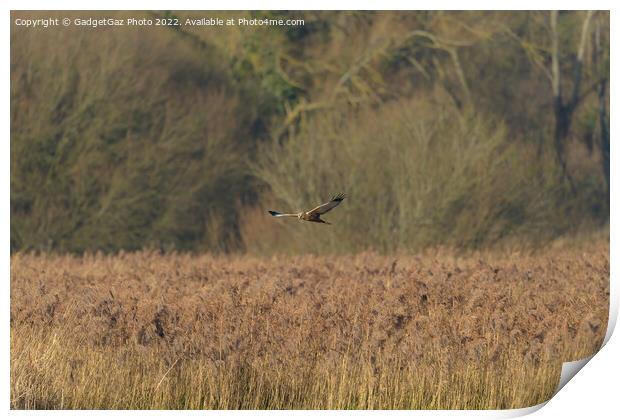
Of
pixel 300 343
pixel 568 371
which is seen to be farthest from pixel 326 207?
pixel 568 371

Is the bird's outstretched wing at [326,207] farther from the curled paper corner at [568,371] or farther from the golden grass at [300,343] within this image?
the curled paper corner at [568,371]

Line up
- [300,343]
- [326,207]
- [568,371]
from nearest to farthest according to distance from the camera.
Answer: [326,207] < [568,371] < [300,343]

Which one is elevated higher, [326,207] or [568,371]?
[326,207]

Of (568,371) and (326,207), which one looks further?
(568,371)

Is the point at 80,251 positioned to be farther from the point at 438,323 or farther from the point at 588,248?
the point at 438,323

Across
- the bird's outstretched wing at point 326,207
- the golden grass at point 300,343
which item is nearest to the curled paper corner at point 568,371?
the golden grass at point 300,343

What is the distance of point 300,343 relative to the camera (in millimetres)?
8758

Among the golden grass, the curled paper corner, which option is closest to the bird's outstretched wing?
the golden grass

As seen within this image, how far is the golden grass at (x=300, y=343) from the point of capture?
8266 millimetres

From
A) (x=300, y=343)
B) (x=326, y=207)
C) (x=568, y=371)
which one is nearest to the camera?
(x=326, y=207)

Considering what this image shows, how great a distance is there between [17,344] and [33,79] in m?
13.3

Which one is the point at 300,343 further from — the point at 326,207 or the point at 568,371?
the point at 568,371

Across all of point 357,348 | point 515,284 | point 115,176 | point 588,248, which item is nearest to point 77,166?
point 115,176

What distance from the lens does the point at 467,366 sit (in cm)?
845
